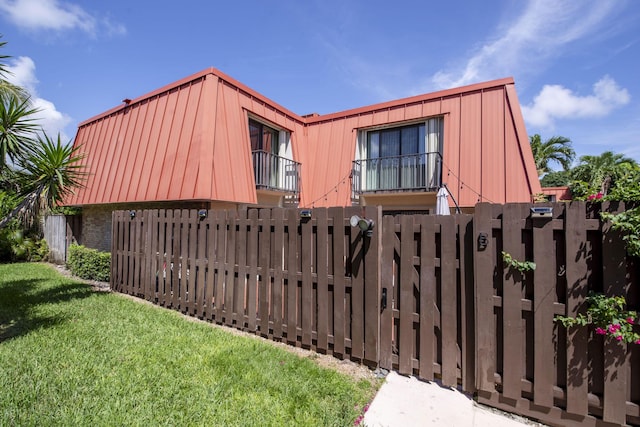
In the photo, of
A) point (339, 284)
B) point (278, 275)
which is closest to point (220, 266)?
point (278, 275)

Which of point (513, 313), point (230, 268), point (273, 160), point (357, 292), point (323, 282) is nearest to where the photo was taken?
point (513, 313)

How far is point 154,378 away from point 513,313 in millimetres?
4105

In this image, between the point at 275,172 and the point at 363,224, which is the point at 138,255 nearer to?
the point at 275,172

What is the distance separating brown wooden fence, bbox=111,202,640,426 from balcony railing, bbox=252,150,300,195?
515 centimetres

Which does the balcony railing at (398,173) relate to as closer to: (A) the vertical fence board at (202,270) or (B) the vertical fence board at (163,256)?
(A) the vertical fence board at (202,270)

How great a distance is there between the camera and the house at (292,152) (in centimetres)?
834

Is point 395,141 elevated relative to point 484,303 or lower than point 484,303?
elevated

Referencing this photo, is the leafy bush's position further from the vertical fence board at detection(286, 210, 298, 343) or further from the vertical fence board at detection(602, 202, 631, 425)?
the vertical fence board at detection(602, 202, 631, 425)

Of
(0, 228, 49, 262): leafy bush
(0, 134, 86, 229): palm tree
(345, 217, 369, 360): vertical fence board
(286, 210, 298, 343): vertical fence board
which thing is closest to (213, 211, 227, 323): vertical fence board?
(286, 210, 298, 343): vertical fence board

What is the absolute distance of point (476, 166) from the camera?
31.1 ft

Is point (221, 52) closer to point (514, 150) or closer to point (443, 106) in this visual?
point (443, 106)

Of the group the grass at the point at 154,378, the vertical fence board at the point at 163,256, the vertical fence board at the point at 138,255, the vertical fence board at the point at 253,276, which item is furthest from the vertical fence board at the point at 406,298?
the vertical fence board at the point at 138,255

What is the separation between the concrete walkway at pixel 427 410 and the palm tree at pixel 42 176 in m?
6.53

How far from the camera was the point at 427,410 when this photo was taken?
119 inches
